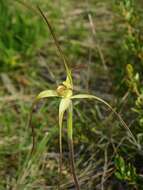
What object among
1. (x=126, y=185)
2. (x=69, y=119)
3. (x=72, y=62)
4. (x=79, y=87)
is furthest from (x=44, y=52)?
(x=69, y=119)

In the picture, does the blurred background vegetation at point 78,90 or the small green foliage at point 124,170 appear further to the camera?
the blurred background vegetation at point 78,90

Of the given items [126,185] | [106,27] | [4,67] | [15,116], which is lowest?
[126,185]

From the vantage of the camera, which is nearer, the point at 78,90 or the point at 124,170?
the point at 124,170

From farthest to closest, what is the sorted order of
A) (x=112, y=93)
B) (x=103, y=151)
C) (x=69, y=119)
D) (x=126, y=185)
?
(x=112, y=93), (x=103, y=151), (x=126, y=185), (x=69, y=119)

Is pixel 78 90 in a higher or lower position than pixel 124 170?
higher

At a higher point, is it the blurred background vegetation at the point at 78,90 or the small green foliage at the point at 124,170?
the blurred background vegetation at the point at 78,90

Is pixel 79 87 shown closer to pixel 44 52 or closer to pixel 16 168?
pixel 44 52

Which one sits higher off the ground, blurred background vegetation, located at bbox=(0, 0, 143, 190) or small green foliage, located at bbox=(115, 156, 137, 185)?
blurred background vegetation, located at bbox=(0, 0, 143, 190)

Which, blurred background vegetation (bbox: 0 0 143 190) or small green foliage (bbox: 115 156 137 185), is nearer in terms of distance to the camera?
small green foliage (bbox: 115 156 137 185)
